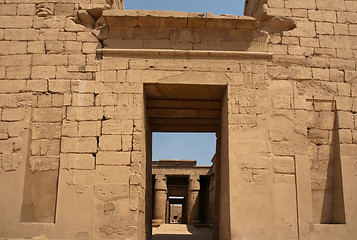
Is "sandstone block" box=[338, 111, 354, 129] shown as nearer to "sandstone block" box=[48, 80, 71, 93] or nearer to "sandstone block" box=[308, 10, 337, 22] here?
"sandstone block" box=[308, 10, 337, 22]

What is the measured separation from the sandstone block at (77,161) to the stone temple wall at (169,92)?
0.02m

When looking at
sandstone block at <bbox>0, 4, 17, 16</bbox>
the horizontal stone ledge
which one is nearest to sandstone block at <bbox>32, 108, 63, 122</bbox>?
the horizontal stone ledge

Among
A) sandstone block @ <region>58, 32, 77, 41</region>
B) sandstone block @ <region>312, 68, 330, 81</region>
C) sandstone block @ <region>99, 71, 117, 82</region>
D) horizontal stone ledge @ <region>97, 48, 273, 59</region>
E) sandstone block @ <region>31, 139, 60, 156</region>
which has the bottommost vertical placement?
sandstone block @ <region>31, 139, 60, 156</region>

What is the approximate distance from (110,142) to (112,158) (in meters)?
0.27

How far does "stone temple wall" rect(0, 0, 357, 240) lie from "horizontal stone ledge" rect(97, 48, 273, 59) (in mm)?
22

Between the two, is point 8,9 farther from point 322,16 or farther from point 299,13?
point 322,16

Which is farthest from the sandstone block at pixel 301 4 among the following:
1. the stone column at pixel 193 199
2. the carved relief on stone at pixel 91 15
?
the stone column at pixel 193 199

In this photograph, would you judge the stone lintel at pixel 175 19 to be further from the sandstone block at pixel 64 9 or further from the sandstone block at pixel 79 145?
the sandstone block at pixel 79 145

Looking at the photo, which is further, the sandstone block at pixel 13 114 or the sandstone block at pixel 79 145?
the sandstone block at pixel 13 114

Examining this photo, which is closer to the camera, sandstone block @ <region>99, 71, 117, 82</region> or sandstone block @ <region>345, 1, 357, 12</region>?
sandstone block @ <region>99, 71, 117, 82</region>

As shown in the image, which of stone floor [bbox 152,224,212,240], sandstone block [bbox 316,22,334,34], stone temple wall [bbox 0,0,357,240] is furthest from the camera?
stone floor [bbox 152,224,212,240]

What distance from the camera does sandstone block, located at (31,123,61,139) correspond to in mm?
6113

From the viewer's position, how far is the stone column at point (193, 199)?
54.0 feet

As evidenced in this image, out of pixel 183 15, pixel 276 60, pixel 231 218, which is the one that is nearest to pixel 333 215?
pixel 231 218
